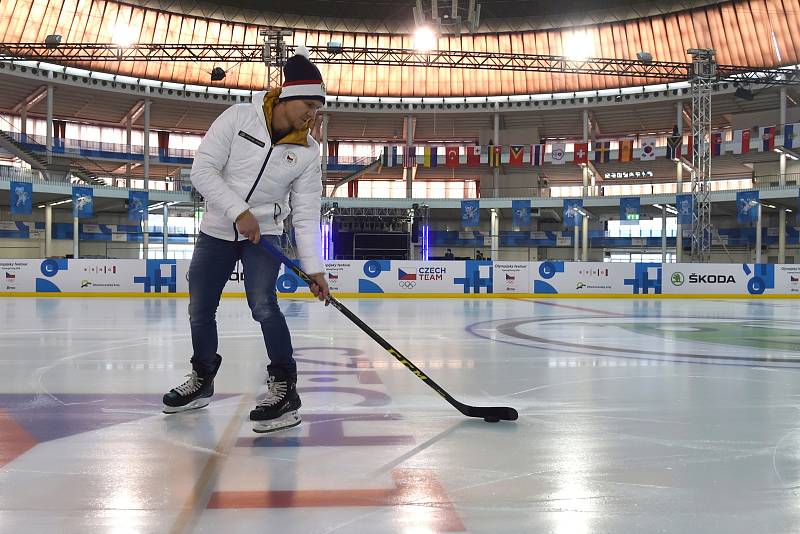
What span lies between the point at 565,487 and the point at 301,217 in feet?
6.45

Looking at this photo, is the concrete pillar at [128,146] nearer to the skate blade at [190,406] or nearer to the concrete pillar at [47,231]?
the concrete pillar at [47,231]

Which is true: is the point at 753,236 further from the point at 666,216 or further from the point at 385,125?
the point at 385,125

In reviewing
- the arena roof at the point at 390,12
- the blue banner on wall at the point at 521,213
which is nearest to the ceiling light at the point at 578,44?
the arena roof at the point at 390,12

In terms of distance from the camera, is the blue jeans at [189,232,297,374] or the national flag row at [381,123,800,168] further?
the national flag row at [381,123,800,168]

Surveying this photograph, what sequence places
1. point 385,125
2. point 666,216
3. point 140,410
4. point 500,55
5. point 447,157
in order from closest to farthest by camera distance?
point 140,410 → point 500,55 → point 666,216 → point 447,157 → point 385,125

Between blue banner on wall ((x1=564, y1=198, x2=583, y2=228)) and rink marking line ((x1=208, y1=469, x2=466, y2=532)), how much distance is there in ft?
118

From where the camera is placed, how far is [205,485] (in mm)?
2635

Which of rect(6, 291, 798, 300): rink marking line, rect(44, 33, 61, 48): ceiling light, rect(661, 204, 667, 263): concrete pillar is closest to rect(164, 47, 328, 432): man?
rect(6, 291, 798, 300): rink marking line

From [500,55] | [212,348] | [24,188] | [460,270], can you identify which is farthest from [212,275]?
[24,188]

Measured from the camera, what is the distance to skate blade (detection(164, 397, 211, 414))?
3934 millimetres

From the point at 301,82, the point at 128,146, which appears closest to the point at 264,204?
the point at 301,82

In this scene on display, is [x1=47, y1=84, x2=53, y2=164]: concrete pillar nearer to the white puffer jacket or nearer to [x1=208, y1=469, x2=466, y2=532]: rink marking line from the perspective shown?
the white puffer jacket

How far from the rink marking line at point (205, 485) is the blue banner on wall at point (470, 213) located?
35.3 m

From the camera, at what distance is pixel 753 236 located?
38.8 m
